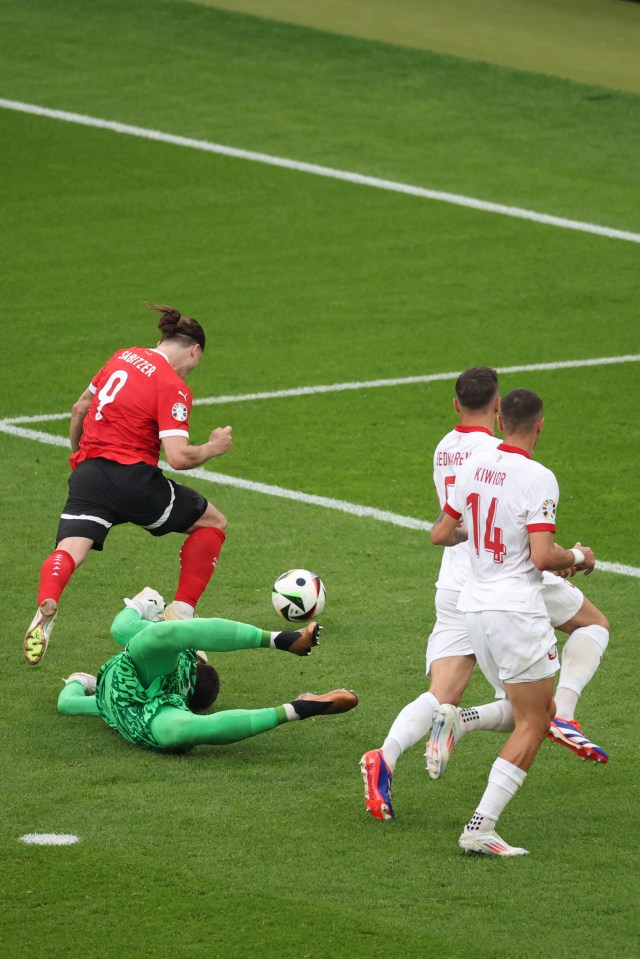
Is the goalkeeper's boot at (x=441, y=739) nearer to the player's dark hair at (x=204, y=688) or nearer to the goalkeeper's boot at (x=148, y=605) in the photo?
the player's dark hair at (x=204, y=688)

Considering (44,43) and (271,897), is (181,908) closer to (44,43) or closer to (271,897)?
(271,897)

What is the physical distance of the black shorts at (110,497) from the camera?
8.93 m

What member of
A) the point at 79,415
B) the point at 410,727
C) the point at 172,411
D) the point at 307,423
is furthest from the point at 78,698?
the point at 307,423

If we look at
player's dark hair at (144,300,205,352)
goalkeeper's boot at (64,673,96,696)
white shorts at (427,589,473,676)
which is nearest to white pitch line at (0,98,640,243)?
player's dark hair at (144,300,205,352)

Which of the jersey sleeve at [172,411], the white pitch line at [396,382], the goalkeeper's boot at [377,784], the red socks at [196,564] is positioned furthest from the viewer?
the white pitch line at [396,382]

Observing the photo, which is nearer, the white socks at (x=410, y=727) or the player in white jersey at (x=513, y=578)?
the player in white jersey at (x=513, y=578)

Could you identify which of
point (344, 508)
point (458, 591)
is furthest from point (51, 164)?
point (458, 591)

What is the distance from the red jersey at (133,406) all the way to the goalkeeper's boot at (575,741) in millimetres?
2534

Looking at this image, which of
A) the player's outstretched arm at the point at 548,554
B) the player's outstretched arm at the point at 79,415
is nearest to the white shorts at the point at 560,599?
the player's outstretched arm at the point at 548,554

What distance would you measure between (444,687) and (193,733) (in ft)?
3.92

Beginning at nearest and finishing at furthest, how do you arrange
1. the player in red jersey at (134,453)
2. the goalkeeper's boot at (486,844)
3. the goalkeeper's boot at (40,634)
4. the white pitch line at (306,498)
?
the goalkeeper's boot at (486,844) < the goalkeeper's boot at (40,634) < the player in red jersey at (134,453) < the white pitch line at (306,498)

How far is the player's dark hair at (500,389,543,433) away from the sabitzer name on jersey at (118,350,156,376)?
250cm

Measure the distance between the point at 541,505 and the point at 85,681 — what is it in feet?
9.58

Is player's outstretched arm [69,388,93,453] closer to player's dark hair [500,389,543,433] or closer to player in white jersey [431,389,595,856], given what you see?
player in white jersey [431,389,595,856]
